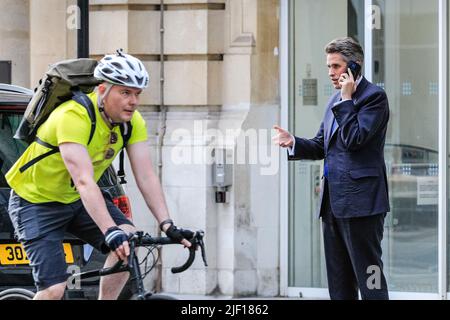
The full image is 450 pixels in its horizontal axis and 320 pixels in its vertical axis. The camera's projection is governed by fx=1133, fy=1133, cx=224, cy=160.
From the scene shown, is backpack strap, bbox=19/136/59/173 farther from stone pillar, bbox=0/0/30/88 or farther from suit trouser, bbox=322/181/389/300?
stone pillar, bbox=0/0/30/88

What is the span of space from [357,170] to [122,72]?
5.14ft

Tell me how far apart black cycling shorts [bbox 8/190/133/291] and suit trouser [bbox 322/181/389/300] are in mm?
1351

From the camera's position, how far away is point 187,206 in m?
10.6

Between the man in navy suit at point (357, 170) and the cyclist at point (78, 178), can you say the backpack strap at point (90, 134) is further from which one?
the man in navy suit at point (357, 170)

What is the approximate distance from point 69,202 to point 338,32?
523 centimetres

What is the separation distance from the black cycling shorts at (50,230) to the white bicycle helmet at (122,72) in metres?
0.70

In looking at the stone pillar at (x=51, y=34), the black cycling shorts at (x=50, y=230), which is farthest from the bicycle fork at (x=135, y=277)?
the stone pillar at (x=51, y=34)

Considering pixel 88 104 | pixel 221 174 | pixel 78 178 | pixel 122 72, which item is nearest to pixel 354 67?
pixel 122 72

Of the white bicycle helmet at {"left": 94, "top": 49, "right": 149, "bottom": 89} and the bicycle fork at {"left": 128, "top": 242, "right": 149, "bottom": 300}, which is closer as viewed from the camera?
the bicycle fork at {"left": 128, "top": 242, "right": 149, "bottom": 300}

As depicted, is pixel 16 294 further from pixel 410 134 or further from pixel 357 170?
pixel 410 134

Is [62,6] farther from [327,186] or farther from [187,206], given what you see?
[327,186]

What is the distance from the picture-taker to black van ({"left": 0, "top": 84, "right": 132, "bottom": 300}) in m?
7.24

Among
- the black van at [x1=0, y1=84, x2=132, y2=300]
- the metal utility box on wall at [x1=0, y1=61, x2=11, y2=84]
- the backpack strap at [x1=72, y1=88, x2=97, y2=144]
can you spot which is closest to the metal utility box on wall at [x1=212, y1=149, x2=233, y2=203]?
the black van at [x1=0, y1=84, x2=132, y2=300]

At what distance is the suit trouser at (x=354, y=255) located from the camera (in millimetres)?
6488
